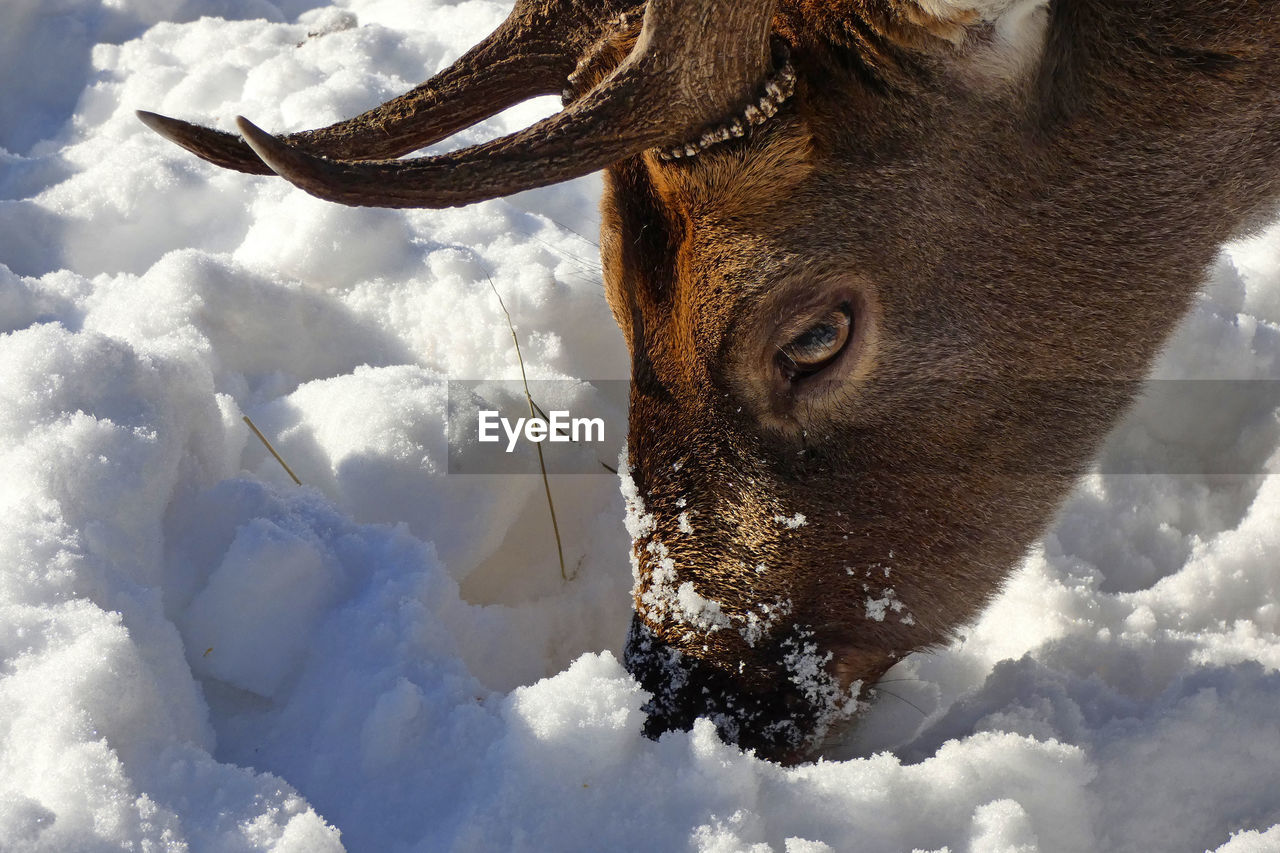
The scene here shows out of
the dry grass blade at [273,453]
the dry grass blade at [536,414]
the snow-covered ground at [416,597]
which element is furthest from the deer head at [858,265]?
the dry grass blade at [273,453]

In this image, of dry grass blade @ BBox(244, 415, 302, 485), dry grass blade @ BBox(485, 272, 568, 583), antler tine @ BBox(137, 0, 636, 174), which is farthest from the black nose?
antler tine @ BBox(137, 0, 636, 174)

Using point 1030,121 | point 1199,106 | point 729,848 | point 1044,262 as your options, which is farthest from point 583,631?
point 1199,106

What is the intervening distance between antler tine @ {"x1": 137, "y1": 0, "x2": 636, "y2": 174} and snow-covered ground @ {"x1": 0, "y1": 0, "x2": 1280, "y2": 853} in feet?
2.90

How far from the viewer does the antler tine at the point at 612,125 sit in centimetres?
228

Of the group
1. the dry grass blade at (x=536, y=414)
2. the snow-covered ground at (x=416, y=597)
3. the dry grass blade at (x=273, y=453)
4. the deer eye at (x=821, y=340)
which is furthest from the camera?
the dry grass blade at (x=536, y=414)

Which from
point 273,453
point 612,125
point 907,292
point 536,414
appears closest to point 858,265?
point 907,292

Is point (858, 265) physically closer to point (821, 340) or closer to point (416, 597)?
point (821, 340)

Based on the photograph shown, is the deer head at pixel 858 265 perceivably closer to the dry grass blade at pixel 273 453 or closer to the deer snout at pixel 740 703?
the deer snout at pixel 740 703

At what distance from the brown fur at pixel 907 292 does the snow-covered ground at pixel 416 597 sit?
0.43 meters

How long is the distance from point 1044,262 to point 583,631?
1777 millimetres

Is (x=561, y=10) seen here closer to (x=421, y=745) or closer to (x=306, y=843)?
(x=421, y=745)

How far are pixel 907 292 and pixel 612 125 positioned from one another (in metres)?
0.94

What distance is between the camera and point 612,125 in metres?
2.46

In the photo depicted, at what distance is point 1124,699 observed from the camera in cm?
314
